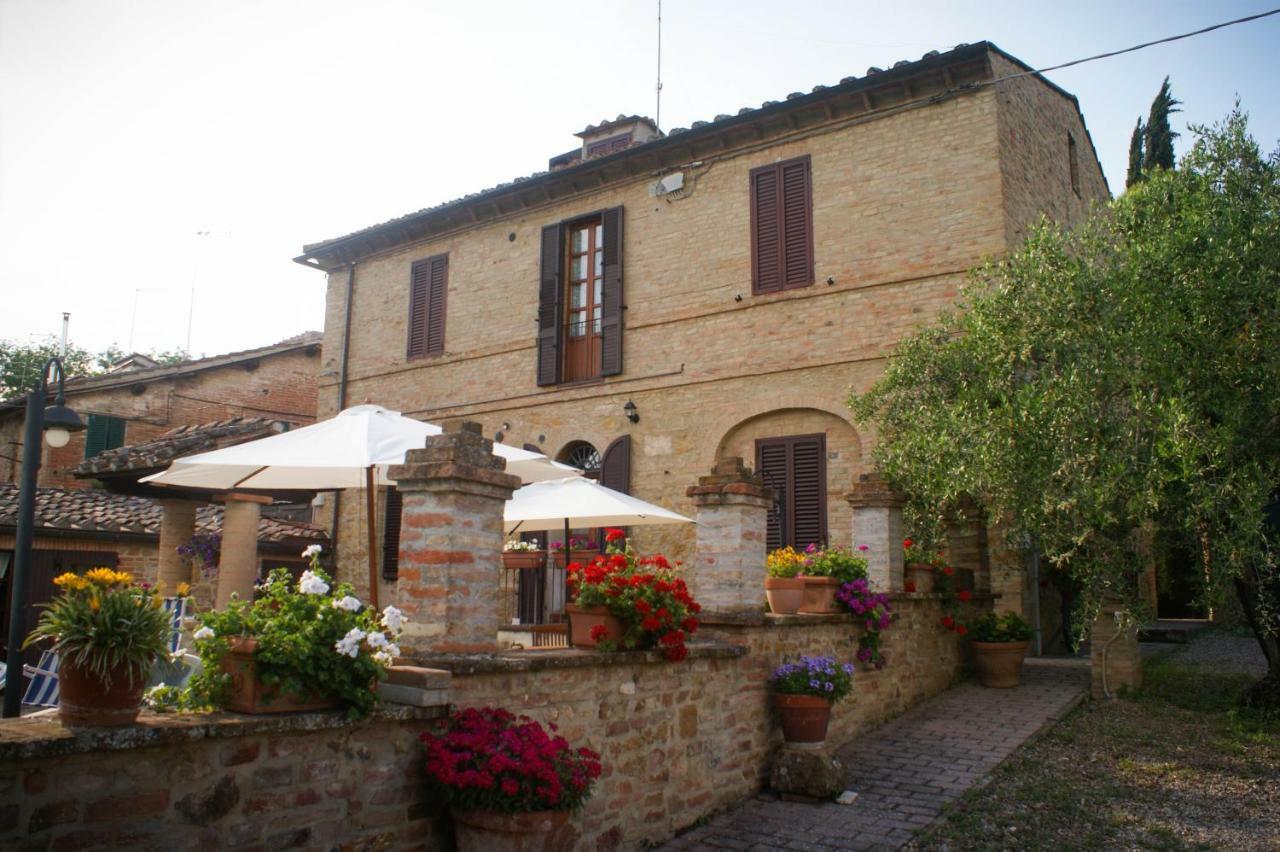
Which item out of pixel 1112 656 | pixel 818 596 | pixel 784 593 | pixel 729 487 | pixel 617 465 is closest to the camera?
pixel 729 487

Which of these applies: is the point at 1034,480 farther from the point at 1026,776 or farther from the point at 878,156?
the point at 878,156

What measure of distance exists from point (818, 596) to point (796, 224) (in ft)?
20.6

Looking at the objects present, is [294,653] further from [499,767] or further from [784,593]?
[784,593]

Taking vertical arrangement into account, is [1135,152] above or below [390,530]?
above

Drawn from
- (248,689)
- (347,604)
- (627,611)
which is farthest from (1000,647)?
(248,689)

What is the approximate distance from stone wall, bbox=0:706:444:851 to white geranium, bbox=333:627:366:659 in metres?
0.29

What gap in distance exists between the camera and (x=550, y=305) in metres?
14.9

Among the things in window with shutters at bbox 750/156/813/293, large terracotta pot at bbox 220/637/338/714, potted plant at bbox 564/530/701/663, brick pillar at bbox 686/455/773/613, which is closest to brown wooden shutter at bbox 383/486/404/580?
window with shutters at bbox 750/156/813/293

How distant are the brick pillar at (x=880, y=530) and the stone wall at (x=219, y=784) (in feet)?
19.6

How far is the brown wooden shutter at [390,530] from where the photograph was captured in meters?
16.0

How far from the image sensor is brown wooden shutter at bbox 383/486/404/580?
16.0 metres

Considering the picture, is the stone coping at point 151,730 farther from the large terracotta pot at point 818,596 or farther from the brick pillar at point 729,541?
the large terracotta pot at point 818,596

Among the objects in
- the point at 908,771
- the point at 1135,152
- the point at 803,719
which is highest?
the point at 1135,152

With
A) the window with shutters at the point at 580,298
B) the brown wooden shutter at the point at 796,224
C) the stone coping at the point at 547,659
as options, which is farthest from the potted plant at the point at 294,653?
the window with shutters at the point at 580,298
